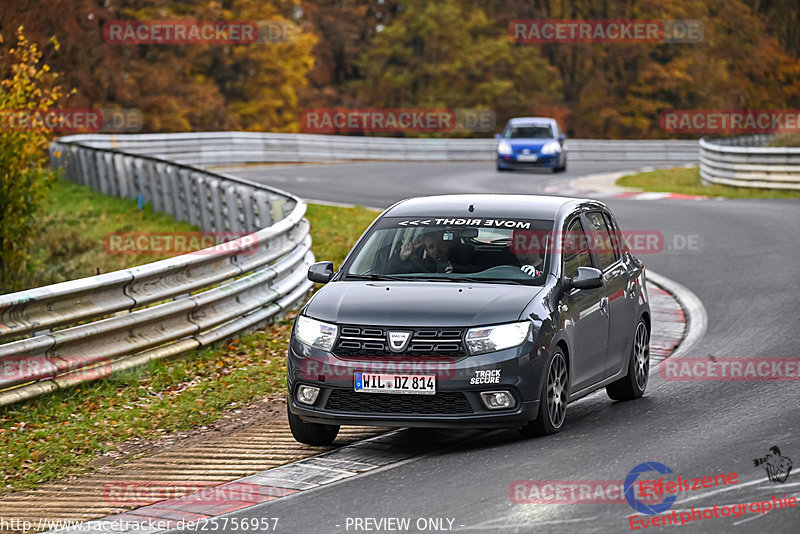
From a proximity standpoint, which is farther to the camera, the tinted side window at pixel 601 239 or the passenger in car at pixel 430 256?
the tinted side window at pixel 601 239

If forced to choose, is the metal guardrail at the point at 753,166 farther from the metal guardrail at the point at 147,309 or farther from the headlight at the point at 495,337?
the headlight at the point at 495,337

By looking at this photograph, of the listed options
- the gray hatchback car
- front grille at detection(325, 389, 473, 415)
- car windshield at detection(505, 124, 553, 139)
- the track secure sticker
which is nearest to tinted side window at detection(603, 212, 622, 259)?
the gray hatchback car

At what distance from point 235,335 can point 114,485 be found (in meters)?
4.72

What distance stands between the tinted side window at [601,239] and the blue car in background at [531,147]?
27803mm

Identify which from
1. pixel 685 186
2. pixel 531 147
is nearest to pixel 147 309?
pixel 685 186

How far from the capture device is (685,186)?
34.0m

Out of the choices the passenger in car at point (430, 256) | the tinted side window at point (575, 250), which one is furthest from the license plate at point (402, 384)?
the tinted side window at point (575, 250)

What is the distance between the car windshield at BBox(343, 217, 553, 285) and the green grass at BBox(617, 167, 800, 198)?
21169mm

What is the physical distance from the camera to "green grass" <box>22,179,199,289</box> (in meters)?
21.0

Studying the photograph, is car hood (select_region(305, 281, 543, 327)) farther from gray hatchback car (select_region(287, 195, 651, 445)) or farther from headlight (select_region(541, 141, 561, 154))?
headlight (select_region(541, 141, 561, 154))

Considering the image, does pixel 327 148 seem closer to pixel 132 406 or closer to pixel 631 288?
pixel 631 288

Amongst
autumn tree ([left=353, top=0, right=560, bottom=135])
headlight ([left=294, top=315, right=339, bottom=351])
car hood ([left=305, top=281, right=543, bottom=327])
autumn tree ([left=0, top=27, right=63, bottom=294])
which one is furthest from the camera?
autumn tree ([left=353, top=0, right=560, bottom=135])

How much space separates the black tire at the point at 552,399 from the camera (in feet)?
27.3

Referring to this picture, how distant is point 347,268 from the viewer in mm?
9227
